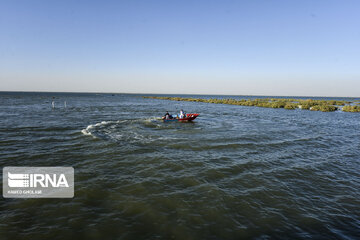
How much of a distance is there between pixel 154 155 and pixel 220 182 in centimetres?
512

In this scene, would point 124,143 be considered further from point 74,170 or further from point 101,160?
point 74,170

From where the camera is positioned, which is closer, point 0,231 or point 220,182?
point 0,231

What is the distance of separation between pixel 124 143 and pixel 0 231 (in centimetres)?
985

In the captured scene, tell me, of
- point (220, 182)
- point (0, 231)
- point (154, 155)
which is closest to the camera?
point (0, 231)

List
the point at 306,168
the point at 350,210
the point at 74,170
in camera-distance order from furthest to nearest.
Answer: the point at 306,168 < the point at 74,170 < the point at 350,210

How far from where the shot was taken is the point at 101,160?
11.0 meters

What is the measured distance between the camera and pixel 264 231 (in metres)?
5.64

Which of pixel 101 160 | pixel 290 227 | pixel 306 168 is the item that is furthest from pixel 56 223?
pixel 306 168

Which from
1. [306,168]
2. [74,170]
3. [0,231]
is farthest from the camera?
[306,168]

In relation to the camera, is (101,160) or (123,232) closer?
(123,232)

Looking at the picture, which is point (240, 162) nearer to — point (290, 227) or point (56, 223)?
point (290, 227)

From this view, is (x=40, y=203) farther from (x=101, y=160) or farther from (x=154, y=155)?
(x=154, y=155)

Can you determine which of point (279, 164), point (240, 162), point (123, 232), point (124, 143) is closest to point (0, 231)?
point (123, 232)

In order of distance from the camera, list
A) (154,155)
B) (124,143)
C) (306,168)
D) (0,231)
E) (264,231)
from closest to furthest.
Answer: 1. (0,231)
2. (264,231)
3. (306,168)
4. (154,155)
5. (124,143)
